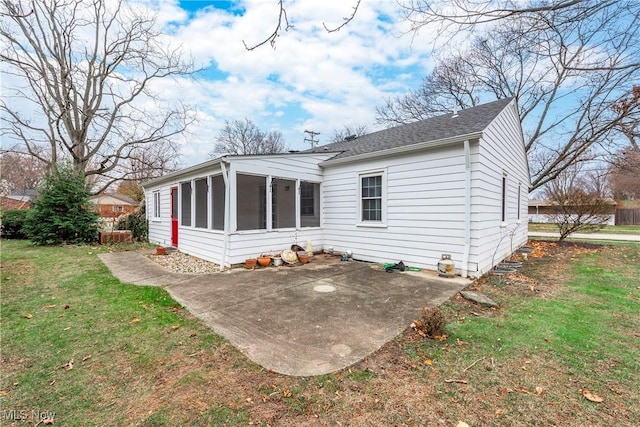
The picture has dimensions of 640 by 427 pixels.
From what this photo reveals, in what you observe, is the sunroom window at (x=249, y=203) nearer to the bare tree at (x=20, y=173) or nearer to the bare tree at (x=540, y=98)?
the bare tree at (x=540, y=98)

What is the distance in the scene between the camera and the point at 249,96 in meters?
10.2

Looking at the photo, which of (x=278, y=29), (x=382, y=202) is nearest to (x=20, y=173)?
(x=382, y=202)

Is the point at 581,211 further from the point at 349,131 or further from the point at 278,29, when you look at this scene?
the point at 349,131

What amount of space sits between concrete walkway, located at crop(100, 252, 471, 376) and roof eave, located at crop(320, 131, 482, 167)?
2.81 metres

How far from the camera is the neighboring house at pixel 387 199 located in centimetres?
593

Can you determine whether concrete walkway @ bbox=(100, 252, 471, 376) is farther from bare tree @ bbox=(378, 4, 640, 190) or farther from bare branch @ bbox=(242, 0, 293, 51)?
bare tree @ bbox=(378, 4, 640, 190)

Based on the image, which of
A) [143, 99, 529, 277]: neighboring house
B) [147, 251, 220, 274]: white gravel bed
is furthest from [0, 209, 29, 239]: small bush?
[147, 251, 220, 274]: white gravel bed

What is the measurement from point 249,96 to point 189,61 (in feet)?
30.1

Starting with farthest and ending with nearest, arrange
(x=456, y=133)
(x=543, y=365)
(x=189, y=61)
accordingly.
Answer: (x=189, y=61)
(x=456, y=133)
(x=543, y=365)

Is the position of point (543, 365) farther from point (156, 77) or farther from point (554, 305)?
point (156, 77)

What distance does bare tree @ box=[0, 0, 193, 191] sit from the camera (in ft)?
46.4

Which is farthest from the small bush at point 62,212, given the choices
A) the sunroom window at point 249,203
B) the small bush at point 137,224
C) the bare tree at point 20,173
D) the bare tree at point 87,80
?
the bare tree at point 20,173

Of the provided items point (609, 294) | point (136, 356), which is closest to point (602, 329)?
point (609, 294)

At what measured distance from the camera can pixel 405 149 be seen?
6.56 m
